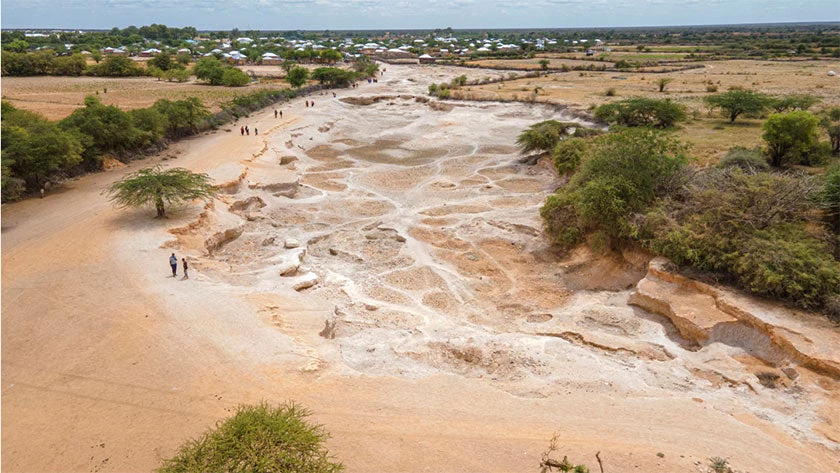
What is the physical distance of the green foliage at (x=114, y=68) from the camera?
7694 cm

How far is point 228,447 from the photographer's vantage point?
7.95m

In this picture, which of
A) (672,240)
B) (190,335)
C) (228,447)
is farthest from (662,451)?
(190,335)

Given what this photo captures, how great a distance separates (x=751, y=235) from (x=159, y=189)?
2461 cm

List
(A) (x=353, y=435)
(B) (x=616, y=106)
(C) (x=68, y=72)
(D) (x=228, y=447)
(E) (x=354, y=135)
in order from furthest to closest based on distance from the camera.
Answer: (C) (x=68, y=72) < (E) (x=354, y=135) < (B) (x=616, y=106) < (A) (x=353, y=435) < (D) (x=228, y=447)

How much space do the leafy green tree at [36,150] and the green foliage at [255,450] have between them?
2480cm

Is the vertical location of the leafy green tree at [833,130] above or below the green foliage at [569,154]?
above

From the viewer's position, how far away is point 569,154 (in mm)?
31812

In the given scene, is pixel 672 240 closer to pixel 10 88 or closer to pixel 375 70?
pixel 10 88

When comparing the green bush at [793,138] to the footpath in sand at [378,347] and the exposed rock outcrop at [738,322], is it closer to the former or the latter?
the footpath in sand at [378,347]

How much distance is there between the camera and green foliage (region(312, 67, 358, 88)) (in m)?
74.8

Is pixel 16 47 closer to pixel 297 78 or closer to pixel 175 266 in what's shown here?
pixel 297 78

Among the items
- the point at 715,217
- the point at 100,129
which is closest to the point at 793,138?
the point at 715,217

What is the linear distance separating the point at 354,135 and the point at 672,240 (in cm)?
3708

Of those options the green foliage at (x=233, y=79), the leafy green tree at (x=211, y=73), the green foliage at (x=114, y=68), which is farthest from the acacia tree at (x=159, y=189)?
the green foliage at (x=114, y=68)
